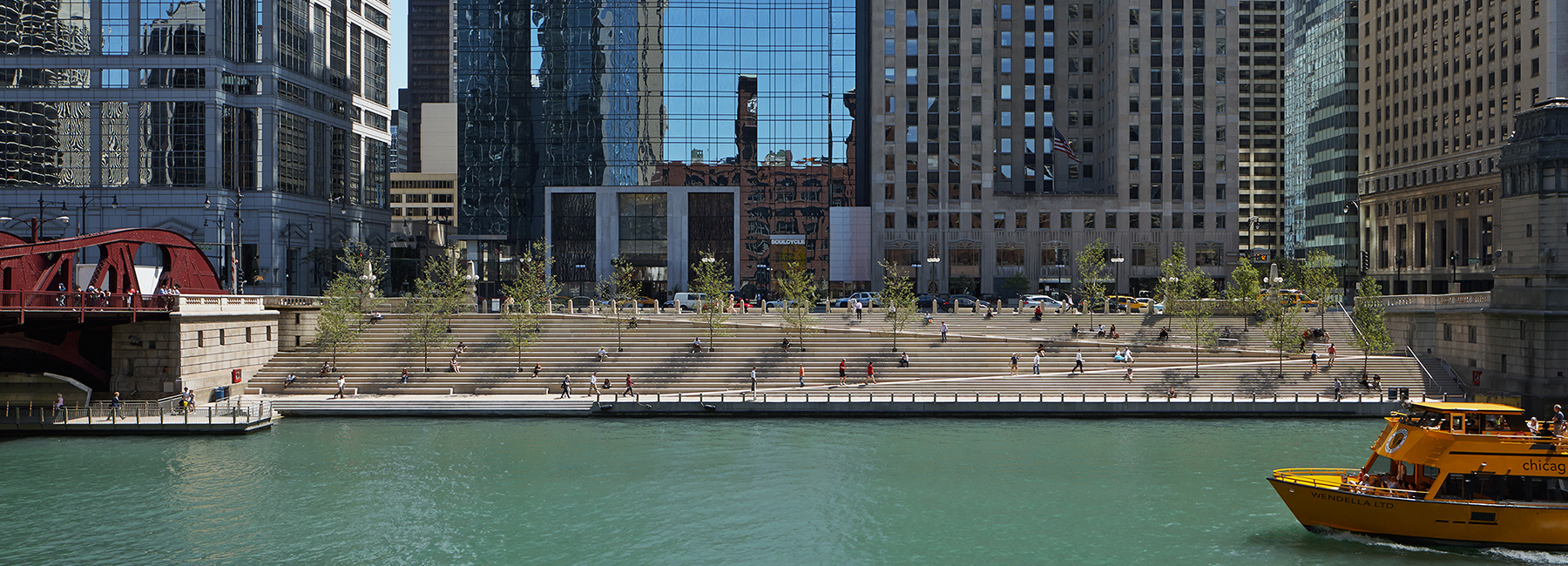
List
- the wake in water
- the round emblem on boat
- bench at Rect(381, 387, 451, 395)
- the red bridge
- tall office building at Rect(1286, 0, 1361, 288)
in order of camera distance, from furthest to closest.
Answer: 1. tall office building at Rect(1286, 0, 1361, 288)
2. bench at Rect(381, 387, 451, 395)
3. the red bridge
4. the round emblem on boat
5. the wake in water

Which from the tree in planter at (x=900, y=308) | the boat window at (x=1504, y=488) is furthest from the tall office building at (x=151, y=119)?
the boat window at (x=1504, y=488)

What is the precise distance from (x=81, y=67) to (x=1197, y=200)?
4400 inches

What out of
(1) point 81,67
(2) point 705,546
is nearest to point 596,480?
(2) point 705,546

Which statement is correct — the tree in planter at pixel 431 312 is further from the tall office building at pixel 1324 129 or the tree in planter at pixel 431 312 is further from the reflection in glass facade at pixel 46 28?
the tall office building at pixel 1324 129

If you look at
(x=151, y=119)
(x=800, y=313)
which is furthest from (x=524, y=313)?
(x=151, y=119)

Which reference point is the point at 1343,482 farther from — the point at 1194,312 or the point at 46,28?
the point at 46,28

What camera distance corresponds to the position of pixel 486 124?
120750mm

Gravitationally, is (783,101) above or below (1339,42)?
below

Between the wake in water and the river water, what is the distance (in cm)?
11

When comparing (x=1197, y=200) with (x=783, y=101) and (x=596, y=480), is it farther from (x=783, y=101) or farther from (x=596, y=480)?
(x=596, y=480)

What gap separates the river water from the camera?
116 ft

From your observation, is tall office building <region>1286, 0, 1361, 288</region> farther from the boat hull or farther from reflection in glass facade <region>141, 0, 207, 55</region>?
reflection in glass facade <region>141, 0, 207, 55</region>

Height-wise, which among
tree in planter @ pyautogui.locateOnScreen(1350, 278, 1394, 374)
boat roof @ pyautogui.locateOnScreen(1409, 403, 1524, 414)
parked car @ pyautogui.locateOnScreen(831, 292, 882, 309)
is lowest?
boat roof @ pyautogui.locateOnScreen(1409, 403, 1524, 414)

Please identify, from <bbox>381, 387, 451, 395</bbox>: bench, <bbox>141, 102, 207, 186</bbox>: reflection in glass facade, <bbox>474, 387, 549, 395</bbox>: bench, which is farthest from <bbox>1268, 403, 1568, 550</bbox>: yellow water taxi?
<bbox>141, 102, 207, 186</bbox>: reflection in glass facade
